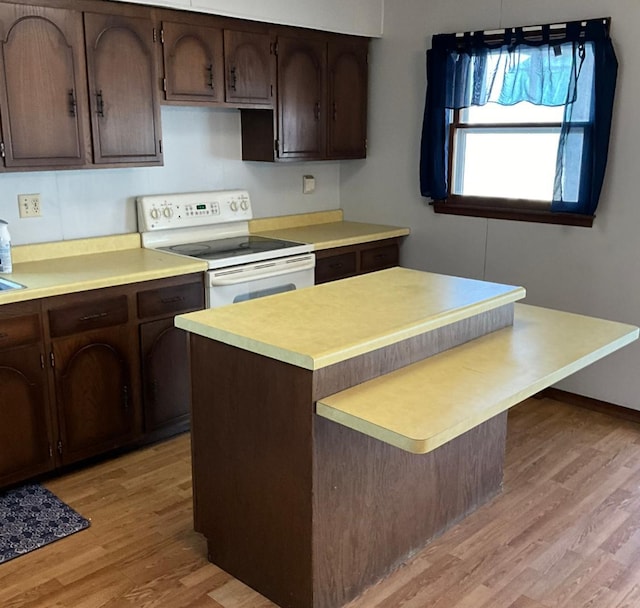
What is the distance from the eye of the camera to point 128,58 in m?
3.32

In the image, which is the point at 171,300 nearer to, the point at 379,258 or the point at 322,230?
the point at 322,230

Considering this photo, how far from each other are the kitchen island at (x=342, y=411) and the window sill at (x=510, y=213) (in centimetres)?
131

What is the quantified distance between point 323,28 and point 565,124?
1.54 meters

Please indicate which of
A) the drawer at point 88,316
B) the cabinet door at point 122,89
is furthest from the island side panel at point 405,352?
the cabinet door at point 122,89

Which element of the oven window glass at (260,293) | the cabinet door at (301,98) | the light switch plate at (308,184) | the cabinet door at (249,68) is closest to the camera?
the oven window glass at (260,293)

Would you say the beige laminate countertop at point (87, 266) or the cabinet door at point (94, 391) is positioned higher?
the beige laminate countertop at point (87, 266)

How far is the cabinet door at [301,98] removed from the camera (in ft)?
13.4

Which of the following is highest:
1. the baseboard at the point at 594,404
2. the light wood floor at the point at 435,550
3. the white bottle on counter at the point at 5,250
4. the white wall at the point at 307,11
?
the white wall at the point at 307,11

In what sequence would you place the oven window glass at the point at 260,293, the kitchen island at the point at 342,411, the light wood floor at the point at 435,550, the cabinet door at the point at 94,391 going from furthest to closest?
the oven window glass at the point at 260,293, the cabinet door at the point at 94,391, the light wood floor at the point at 435,550, the kitchen island at the point at 342,411

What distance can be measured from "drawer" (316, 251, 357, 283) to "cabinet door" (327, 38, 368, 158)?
716mm

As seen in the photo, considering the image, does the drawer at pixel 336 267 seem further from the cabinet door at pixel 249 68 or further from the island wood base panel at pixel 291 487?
the island wood base panel at pixel 291 487

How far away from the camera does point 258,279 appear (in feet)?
12.1

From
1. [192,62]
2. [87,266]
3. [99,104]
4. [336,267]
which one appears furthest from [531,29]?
[87,266]

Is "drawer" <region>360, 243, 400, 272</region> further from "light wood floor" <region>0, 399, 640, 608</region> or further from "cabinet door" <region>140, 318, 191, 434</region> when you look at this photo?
"light wood floor" <region>0, 399, 640, 608</region>
